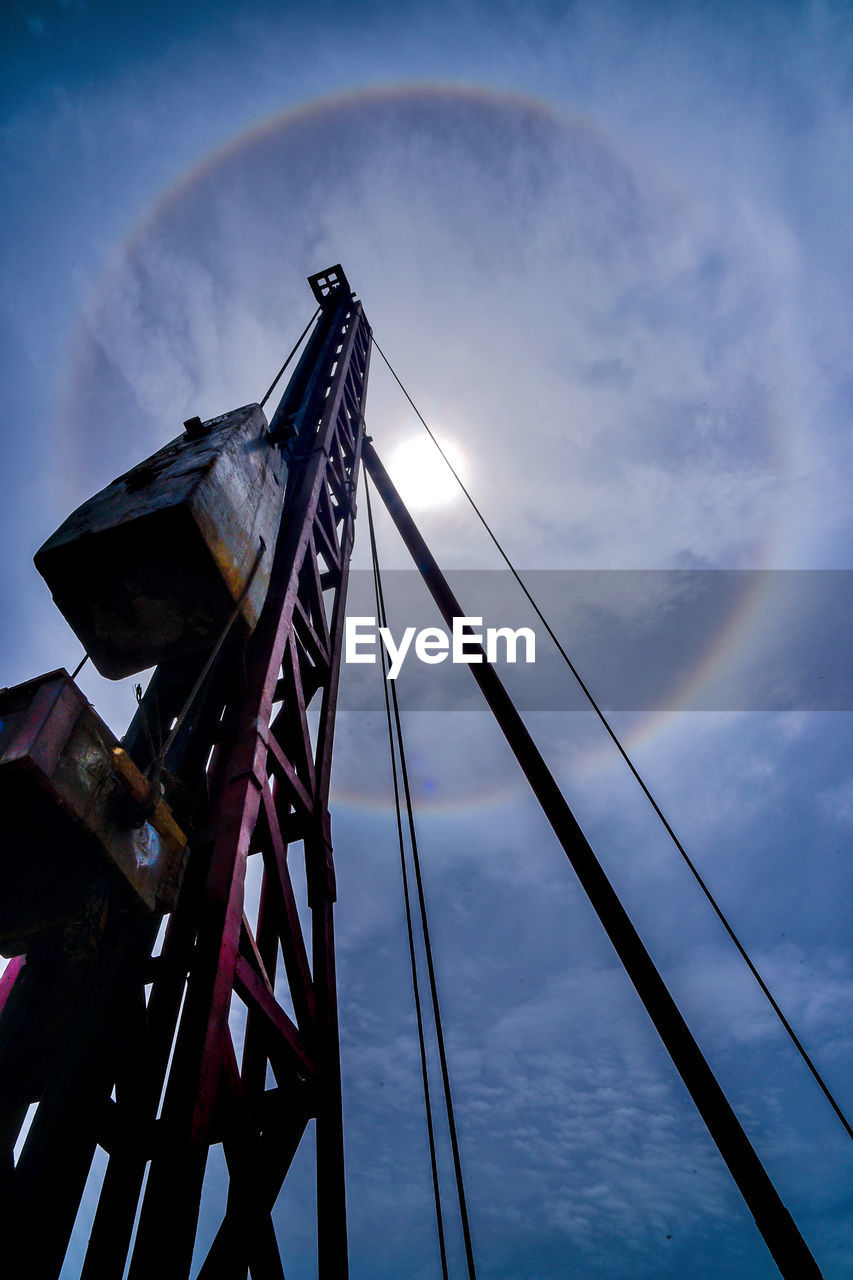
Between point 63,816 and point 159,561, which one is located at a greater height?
point 159,561

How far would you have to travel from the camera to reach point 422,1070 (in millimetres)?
4379

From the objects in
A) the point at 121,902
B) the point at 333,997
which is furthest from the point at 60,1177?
the point at 333,997

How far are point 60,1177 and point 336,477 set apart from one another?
5.32 metres

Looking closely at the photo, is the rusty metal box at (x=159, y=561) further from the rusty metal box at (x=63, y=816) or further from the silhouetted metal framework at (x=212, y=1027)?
the rusty metal box at (x=63, y=816)

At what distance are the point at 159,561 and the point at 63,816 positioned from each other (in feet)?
4.69

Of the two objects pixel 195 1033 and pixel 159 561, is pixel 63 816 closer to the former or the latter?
pixel 195 1033

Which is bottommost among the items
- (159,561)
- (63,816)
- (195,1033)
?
(195,1033)

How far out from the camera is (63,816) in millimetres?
2016

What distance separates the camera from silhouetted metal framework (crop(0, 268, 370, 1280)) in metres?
2.04

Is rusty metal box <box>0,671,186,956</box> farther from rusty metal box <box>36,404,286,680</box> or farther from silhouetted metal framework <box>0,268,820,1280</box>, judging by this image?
Answer: rusty metal box <box>36,404,286,680</box>

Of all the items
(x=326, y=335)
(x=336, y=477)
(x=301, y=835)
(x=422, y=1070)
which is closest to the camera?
(x=301, y=835)

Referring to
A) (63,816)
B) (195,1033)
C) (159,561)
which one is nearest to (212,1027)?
(195,1033)

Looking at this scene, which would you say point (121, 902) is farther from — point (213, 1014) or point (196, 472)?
point (196, 472)

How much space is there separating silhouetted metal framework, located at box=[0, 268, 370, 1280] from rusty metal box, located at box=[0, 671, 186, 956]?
128mm
